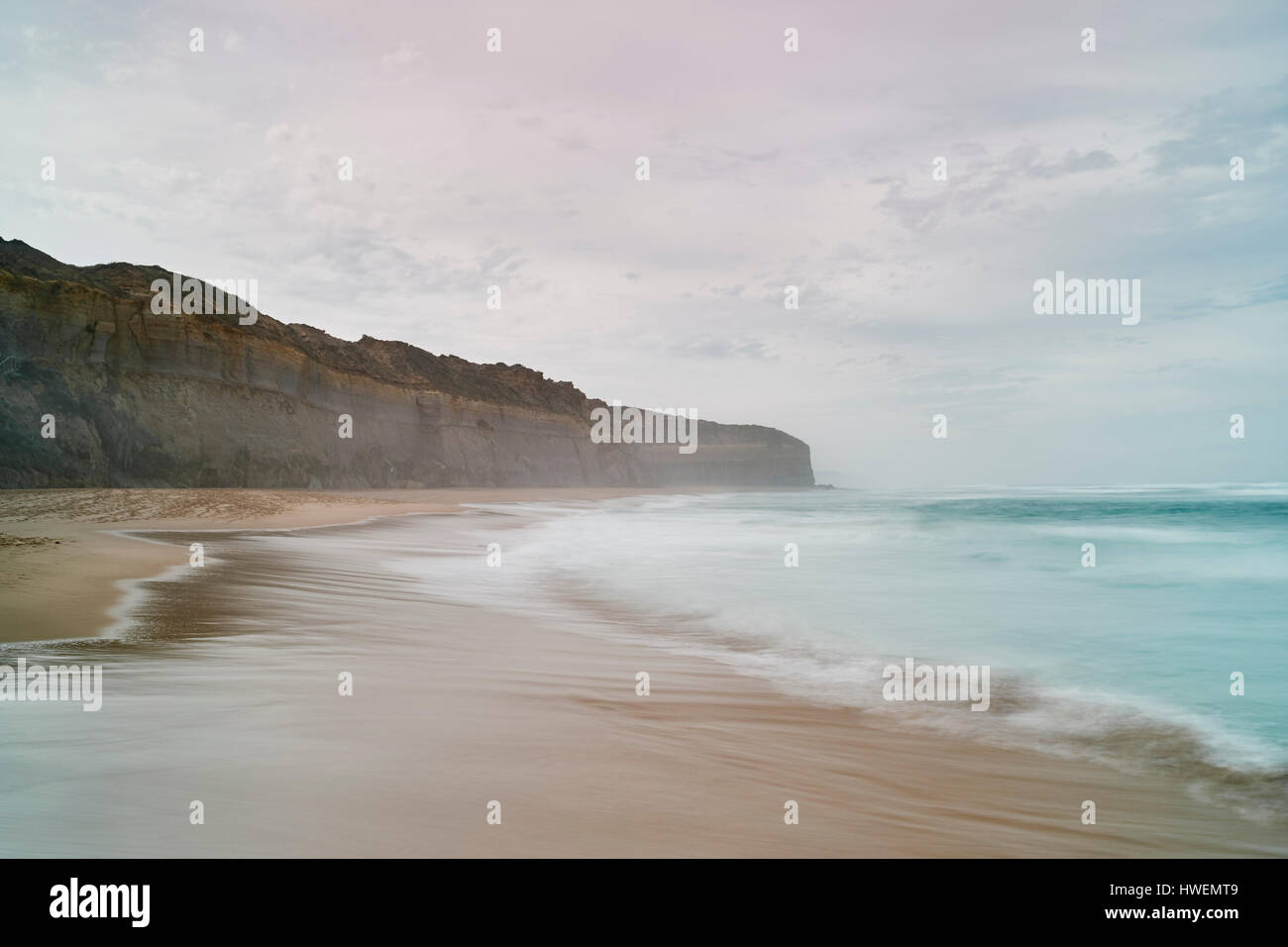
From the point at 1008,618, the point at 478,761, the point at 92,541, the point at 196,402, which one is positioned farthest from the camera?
the point at 196,402

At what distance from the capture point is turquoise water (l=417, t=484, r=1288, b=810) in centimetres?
429

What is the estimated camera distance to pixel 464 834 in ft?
7.42

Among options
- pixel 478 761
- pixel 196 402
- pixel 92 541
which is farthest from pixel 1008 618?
pixel 196 402

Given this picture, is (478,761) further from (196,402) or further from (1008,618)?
(196,402)

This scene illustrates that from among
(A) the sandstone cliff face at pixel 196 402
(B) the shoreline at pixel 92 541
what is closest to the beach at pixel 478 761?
(B) the shoreline at pixel 92 541

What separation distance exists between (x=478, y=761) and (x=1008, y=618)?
6.96 m

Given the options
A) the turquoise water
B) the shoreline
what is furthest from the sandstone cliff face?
the turquoise water

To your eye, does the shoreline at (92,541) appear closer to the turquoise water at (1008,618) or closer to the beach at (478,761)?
the beach at (478,761)

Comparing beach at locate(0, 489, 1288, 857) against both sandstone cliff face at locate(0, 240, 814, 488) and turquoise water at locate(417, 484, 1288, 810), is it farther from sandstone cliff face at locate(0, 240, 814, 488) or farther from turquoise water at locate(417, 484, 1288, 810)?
sandstone cliff face at locate(0, 240, 814, 488)

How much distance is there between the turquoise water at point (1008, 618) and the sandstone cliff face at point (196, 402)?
16708 millimetres

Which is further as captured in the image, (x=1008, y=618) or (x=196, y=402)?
(x=196, y=402)

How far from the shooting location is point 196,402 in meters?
28.4

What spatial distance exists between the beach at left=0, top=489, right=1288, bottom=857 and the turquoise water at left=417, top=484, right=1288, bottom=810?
2.17 ft
